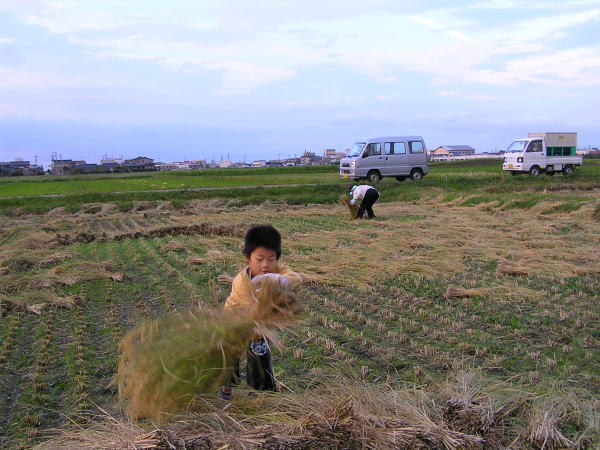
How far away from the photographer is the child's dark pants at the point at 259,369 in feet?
9.52

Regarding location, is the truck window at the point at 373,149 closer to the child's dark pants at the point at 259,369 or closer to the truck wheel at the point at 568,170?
the truck wheel at the point at 568,170

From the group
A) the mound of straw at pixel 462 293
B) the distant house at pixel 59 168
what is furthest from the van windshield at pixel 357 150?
the distant house at pixel 59 168

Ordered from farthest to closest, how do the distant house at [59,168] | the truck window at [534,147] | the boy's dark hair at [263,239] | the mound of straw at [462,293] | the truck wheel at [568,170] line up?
the distant house at [59,168] → the truck wheel at [568,170] → the truck window at [534,147] → the mound of straw at [462,293] → the boy's dark hair at [263,239]

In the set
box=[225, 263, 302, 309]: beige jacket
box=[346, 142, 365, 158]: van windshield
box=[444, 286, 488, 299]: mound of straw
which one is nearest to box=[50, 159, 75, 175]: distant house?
box=[346, 142, 365, 158]: van windshield

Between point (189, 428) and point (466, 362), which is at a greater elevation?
point (189, 428)

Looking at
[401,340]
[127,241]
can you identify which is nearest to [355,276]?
[401,340]

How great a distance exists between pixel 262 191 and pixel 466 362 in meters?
16.0

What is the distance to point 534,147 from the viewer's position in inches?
914

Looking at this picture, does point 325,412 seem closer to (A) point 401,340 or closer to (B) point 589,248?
(A) point 401,340

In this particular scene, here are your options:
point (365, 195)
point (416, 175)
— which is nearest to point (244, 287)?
point (365, 195)

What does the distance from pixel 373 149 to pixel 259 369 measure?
61.4ft

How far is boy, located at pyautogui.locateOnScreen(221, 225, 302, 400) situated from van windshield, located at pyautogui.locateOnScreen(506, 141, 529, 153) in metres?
22.1

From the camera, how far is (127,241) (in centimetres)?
1092

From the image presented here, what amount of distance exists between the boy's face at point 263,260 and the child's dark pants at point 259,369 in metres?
0.40
